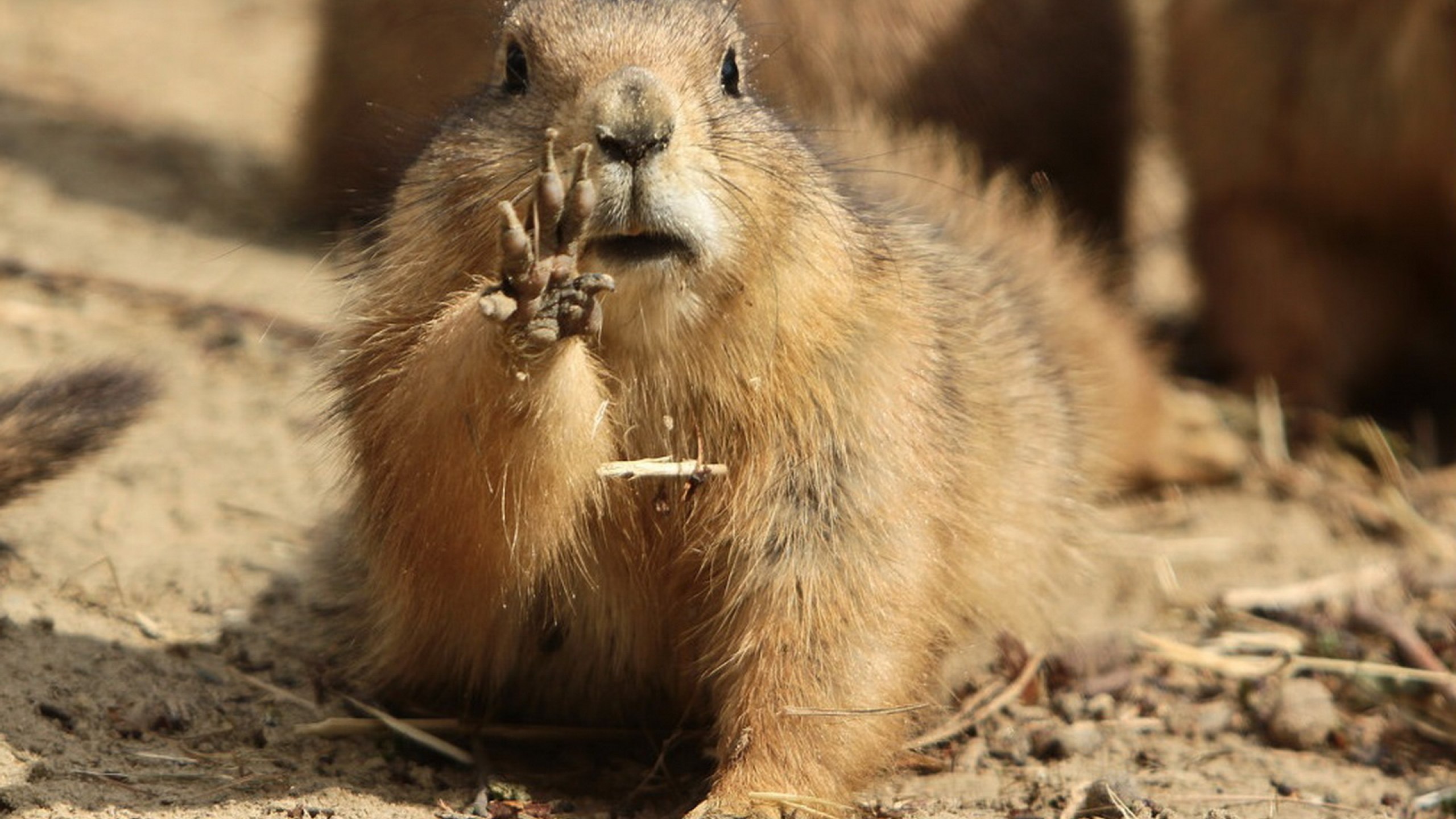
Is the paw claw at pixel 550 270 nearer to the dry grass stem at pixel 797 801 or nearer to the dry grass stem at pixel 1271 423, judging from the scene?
the dry grass stem at pixel 797 801

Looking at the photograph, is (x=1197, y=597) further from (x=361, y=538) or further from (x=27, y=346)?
(x=27, y=346)

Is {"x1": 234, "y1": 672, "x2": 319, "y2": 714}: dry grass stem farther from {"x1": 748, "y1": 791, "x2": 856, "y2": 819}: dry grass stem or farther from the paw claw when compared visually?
the paw claw

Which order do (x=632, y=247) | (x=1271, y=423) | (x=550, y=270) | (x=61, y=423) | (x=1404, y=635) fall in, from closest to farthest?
(x=550, y=270)
(x=632, y=247)
(x=61, y=423)
(x=1404, y=635)
(x=1271, y=423)

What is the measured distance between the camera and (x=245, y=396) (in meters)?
6.99

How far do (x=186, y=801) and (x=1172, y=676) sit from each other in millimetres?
3200

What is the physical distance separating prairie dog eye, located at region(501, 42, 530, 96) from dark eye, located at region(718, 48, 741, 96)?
1.70 feet

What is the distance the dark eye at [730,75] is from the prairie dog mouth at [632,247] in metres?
0.77

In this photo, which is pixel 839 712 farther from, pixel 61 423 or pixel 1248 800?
pixel 61 423

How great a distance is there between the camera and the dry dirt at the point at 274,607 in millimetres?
4629

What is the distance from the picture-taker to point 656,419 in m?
4.30

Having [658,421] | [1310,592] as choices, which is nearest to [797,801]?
[658,421]

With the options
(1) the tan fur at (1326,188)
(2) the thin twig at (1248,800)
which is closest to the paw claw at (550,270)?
(2) the thin twig at (1248,800)

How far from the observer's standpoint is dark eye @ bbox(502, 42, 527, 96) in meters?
4.30

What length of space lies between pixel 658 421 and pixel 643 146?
826 millimetres
